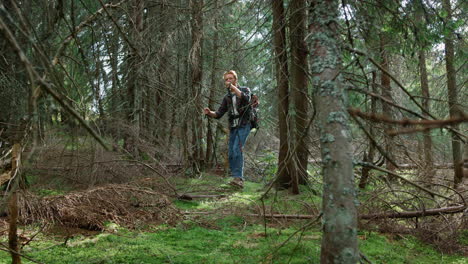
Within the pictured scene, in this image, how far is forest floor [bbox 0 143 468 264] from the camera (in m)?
3.20

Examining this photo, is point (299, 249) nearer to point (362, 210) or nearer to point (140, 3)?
point (362, 210)

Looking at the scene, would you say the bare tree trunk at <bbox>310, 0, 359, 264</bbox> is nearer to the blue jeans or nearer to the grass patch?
the grass patch

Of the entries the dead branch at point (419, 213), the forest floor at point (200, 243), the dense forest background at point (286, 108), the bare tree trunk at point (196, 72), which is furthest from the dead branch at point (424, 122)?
the bare tree trunk at point (196, 72)

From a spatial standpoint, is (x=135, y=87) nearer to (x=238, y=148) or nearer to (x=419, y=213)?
(x=238, y=148)

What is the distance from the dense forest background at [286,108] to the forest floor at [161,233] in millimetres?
241

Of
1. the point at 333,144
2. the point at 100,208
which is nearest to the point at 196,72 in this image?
the point at 100,208

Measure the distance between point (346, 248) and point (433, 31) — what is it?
4868mm

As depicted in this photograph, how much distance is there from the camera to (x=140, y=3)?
7.46m

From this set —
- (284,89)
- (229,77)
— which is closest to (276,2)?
(284,89)

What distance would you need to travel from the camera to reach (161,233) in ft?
13.1

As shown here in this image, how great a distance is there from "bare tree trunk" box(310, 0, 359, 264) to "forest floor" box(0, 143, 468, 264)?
414mm

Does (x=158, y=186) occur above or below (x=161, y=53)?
below

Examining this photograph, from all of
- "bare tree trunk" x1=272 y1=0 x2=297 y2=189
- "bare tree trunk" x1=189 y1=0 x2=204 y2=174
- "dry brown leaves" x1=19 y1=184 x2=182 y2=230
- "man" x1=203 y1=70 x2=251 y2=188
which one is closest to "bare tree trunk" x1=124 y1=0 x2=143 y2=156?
"bare tree trunk" x1=189 y1=0 x2=204 y2=174

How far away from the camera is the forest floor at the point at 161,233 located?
320cm
